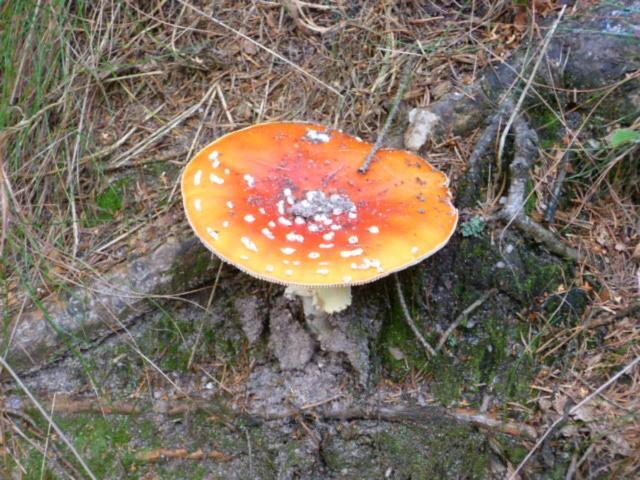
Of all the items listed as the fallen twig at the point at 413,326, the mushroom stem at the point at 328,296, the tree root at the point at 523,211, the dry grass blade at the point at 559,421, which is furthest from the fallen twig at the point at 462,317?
the dry grass blade at the point at 559,421

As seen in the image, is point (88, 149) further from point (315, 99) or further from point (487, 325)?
point (487, 325)

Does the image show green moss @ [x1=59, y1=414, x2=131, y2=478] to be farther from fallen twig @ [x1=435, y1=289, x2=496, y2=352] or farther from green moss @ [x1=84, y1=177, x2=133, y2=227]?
fallen twig @ [x1=435, y1=289, x2=496, y2=352]

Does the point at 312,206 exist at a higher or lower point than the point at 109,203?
higher

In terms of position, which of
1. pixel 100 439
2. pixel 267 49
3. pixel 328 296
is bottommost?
pixel 100 439

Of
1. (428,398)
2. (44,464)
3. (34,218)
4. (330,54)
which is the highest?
(330,54)

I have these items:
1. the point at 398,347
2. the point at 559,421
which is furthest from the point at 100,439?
the point at 559,421

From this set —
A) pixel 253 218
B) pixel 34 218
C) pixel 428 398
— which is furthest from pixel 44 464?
pixel 428 398

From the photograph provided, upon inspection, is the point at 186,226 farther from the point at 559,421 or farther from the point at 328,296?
the point at 559,421
